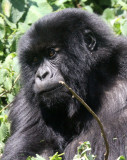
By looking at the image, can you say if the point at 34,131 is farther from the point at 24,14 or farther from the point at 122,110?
the point at 24,14

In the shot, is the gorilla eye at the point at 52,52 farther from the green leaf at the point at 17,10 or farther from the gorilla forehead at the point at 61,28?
the green leaf at the point at 17,10

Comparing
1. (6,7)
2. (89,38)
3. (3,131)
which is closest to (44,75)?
(89,38)

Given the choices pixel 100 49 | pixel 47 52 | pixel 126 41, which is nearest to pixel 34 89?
pixel 47 52

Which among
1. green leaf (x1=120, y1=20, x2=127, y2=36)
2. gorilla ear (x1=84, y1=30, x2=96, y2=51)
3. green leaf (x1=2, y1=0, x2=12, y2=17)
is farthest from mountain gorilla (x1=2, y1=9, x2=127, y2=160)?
green leaf (x1=2, y1=0, x2=12, y2=17)

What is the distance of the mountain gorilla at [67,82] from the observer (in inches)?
173

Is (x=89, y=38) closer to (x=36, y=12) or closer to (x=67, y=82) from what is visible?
(x=67, y=82)

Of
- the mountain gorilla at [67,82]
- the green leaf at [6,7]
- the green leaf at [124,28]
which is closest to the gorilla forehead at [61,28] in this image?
the mountain gorilla at [67,82]

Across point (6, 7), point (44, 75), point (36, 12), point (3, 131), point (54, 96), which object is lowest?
point (3, 131)

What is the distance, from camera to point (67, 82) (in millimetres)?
4422

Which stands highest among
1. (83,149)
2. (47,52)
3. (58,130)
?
(47,52)

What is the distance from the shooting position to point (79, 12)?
4766 mm

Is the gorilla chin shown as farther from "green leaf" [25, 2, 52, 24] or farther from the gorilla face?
"green leaf" [25, 2, 52, 24]

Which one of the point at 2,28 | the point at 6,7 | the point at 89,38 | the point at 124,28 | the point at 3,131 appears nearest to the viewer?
the point at 89,38

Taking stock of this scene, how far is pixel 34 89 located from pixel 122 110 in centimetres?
92
